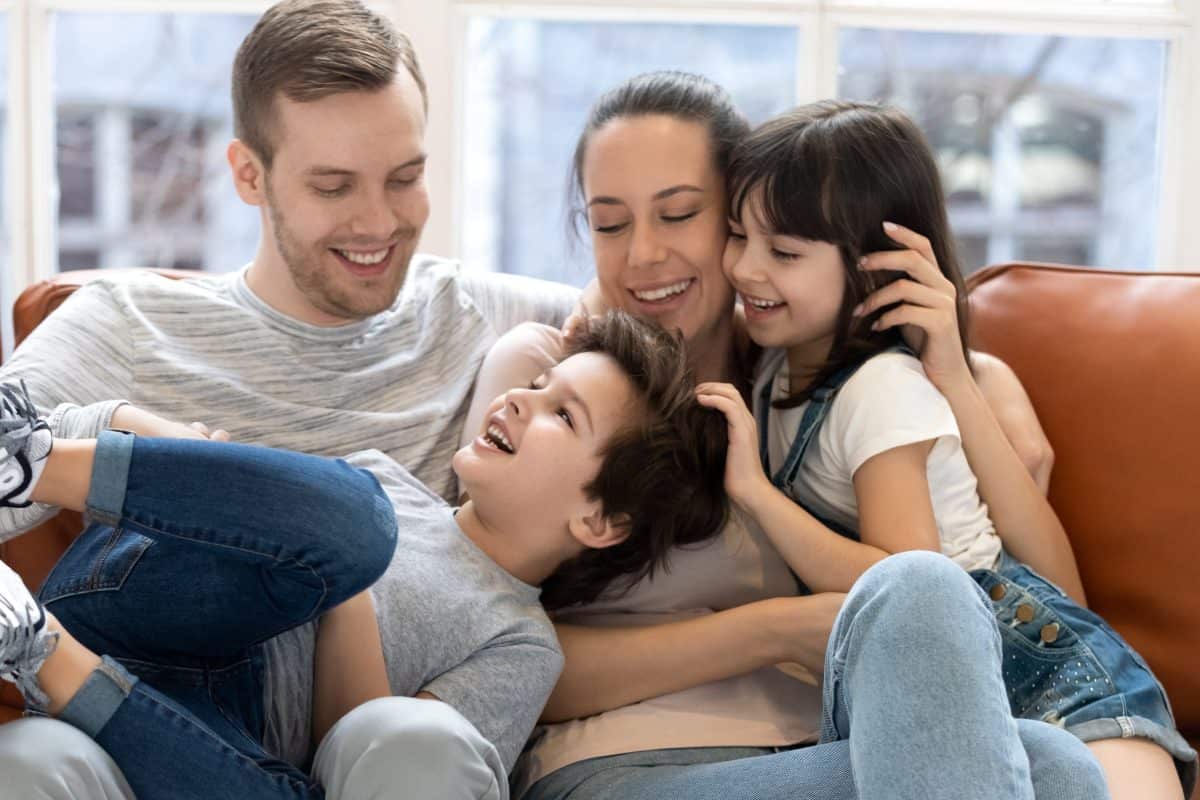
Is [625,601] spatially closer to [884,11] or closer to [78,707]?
[78,707]

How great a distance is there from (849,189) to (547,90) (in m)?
0.96

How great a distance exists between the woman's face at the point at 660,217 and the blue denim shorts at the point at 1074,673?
1.71ft

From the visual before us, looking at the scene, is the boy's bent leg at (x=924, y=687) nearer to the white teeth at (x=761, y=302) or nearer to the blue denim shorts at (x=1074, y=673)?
the blue denim shorts at (x=1074, y=673)

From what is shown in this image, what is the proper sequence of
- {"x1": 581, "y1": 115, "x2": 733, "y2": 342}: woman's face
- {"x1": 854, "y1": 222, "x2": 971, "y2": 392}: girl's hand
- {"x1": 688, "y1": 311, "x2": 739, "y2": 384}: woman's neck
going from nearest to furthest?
{"x1": 854, "y1": 222, "x2": 971, "y2": 392}: girl's hand → {"x1": 581, "y1": 115, "x2": 733, "y2": 342}: woman's face → {"x1": 688, "y1": 311, "x2": 739, "y2": 384}: woman's neck

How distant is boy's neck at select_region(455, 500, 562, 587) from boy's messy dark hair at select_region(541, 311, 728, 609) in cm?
3

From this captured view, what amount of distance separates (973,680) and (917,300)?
57 cm

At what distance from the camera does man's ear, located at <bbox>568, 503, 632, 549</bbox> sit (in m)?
1.55

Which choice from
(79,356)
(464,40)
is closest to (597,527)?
(79,356)

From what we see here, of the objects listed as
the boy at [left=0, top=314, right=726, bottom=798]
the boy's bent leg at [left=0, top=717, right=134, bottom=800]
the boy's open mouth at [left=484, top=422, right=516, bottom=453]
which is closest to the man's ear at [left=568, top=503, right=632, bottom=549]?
the boy at [left=0, top=314, right=726, bottom=798]

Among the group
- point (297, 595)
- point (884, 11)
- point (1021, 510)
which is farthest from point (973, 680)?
point (884, 11)

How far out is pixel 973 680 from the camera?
1202 millimetres

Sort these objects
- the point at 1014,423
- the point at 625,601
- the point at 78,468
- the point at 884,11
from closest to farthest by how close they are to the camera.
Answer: the point at 78,468 → the point at 625,601 → the point at 1014,423 → the point at 884,11

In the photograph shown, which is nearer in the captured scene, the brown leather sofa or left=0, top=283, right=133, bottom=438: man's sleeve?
left=0, top=283, right=133, bottom=438: man's sleeve

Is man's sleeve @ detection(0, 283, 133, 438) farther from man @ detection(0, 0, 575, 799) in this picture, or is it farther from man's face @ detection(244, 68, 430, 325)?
man's face @ detection(244, 68, 430, 325)
